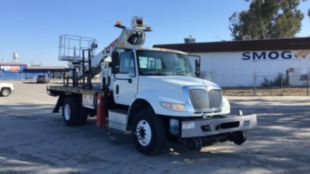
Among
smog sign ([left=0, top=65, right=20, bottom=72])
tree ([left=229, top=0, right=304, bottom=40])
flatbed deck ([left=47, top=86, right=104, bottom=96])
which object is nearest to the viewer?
flatbed deck ([left=47, top=86, right=104, bottom=96])

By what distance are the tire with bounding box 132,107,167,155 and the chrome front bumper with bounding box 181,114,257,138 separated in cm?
64

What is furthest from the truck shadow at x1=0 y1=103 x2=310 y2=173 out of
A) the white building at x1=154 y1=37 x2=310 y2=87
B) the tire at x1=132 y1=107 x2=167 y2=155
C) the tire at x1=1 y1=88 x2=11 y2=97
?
the white building at x1=154 y1=37 x2=310 y2=87

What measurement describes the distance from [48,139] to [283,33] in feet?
186

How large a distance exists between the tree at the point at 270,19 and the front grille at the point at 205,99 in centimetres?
5133

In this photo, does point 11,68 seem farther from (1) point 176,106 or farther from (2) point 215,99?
(1) point 176,106

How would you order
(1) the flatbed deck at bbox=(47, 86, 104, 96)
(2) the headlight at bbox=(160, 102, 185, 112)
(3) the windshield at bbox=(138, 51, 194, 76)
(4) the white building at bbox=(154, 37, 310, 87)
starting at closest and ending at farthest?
(2) the headlight at bbox=(160, 102, 185, 112) → (3) the windshield at bbox=(138, 51, 194, 76) → (1) the flatbed deck at bbox=(47, 86, 104, 96) → (4) the white building at bbox=(154, 37, 310, 87)

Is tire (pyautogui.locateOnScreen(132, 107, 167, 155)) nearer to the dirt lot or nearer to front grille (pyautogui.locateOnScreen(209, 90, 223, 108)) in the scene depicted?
the dirt lot

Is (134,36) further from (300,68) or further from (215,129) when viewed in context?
(300,68)

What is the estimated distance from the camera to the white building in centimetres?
3572

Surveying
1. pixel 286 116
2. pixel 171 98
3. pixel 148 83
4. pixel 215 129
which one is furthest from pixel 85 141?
pixel 286 116

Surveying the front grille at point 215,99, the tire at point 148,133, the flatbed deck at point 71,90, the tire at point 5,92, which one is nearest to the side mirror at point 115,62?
the flatbed deck at point 71,90

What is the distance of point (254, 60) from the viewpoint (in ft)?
122

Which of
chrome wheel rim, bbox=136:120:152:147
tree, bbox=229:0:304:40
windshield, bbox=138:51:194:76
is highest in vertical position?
tree, bbox=229:0:304:40

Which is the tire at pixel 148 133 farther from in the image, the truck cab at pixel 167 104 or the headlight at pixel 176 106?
the headlight at pixel 176 106
